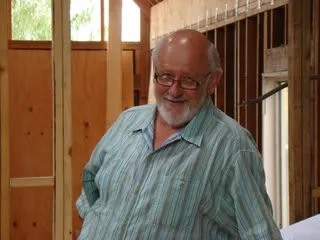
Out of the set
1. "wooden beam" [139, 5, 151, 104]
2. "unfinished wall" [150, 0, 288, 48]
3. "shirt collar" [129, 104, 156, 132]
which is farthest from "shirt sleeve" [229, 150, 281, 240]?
"wooden beam" [139, 5, 151, 104]

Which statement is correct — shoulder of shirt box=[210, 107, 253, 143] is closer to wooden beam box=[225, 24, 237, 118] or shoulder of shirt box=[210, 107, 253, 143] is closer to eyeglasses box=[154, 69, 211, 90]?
eyeglasses box=[154, 69, 211, 90]

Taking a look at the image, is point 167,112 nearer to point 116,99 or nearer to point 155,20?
point 116,99

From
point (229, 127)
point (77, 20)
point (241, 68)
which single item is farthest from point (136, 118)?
point (77, 20)

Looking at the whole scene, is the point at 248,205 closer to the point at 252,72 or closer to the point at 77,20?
the point at 252,72

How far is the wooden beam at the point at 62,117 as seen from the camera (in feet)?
11.0

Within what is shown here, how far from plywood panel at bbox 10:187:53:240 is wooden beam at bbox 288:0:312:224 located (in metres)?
1.80

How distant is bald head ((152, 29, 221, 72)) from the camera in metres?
1.98

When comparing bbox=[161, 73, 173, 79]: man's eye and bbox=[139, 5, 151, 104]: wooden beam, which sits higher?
bbox=[139, 5, 151, 104]: wooden beam

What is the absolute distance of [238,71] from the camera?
539 cm

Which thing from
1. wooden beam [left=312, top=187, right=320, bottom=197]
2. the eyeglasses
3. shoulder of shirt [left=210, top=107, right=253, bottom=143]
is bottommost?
wooden beam [left=312, top=187, right=320, bottom=197]

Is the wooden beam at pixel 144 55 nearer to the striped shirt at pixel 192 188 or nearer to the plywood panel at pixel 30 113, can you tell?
the plywood panel at pixel 30 113

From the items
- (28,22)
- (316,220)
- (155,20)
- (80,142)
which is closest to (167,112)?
(316,220)

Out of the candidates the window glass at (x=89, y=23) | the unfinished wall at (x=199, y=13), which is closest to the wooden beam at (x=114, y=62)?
the unfinished wall at (x=199, y=13)

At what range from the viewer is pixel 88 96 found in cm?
428
